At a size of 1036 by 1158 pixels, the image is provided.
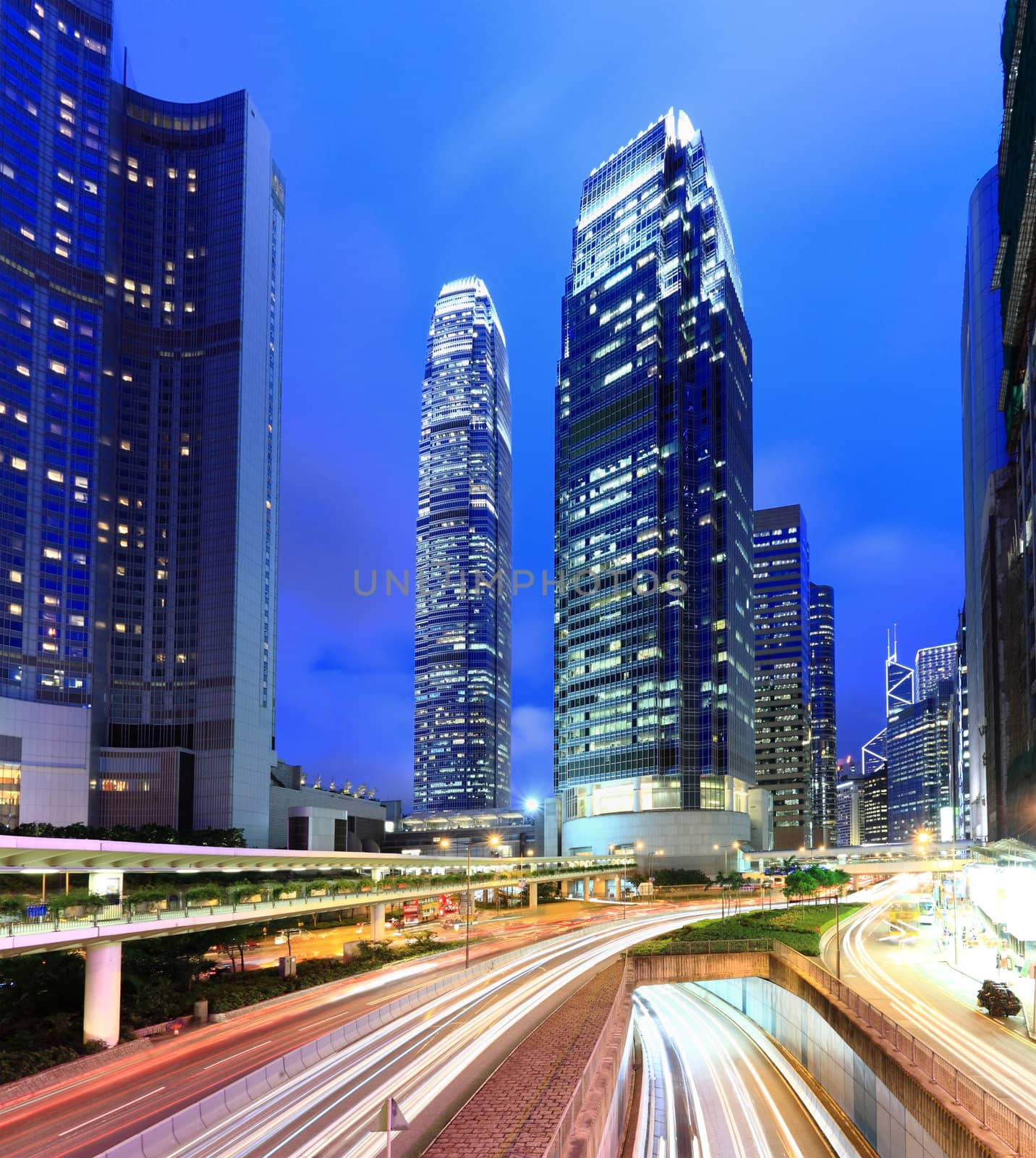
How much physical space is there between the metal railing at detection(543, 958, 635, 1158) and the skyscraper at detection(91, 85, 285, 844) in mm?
102359

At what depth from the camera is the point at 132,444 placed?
153 meters

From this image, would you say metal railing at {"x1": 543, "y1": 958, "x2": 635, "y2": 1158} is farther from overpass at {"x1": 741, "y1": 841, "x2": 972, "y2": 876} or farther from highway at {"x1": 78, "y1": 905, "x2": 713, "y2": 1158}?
overpass at {"x1": 741, "y1": 841, "x2": 972, "y2": 876}

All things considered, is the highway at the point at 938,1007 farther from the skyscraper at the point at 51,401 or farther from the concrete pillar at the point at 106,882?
Answer: the skyscraper at the point at 51,401

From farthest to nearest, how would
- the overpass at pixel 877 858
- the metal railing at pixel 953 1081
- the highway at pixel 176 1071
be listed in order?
1. the overpass at pixel 877 858
2. the highway at pixel 176 1071
3. the metal railing at pixel 953 1081

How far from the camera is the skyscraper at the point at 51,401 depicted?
420ft

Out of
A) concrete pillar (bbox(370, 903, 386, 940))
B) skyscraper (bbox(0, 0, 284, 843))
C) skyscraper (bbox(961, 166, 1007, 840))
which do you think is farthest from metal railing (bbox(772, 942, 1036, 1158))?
skyscraper (bbox(0, 0, 284, 843))

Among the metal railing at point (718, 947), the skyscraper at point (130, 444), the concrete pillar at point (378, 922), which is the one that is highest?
the skyscraper at point (130, 444)

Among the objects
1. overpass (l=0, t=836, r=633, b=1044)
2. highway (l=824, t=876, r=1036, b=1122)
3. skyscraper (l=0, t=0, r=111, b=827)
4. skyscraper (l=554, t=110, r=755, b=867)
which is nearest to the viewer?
highway (l=824, t=876, r=1036, b=1122)

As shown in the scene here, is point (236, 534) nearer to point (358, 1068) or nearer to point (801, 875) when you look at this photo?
point (801, 875)

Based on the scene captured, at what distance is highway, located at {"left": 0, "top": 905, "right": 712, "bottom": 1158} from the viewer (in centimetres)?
2942

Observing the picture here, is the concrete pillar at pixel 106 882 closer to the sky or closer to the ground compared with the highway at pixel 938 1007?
closer to the sky

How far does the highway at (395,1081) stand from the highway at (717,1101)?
272 inches

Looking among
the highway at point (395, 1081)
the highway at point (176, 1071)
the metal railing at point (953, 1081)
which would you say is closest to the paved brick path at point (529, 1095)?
the highway at point (395, 1081)

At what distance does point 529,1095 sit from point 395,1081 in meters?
5.40
